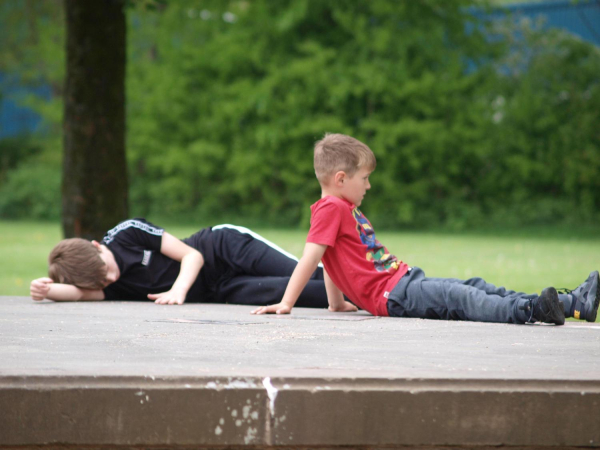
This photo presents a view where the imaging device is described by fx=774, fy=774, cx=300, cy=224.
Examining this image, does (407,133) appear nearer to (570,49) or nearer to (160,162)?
(570,49)

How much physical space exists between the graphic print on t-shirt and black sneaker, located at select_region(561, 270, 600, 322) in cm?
92

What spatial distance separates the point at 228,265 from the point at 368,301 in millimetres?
1306

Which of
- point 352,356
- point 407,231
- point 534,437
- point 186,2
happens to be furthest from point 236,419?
point 407,231

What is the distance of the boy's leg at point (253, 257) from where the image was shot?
502cm

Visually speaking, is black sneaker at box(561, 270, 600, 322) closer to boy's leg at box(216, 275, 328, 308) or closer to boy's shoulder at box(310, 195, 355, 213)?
boy's shoulder at box(310, 195, 355, 213)

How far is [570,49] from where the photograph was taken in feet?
57.8

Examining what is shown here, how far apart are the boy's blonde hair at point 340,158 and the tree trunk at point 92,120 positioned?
416 cm

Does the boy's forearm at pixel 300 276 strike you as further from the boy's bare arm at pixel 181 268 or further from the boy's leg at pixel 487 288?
the boy's bare arm at pixel 181 268

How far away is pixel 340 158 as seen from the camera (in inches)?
161

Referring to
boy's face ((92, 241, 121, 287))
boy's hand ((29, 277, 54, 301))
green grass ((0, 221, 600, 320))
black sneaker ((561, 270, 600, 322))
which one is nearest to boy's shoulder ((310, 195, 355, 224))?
black sneaker ((561, 270, 600, 322))

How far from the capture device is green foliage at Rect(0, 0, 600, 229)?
56.3 ft

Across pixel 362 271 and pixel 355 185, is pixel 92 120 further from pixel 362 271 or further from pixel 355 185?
pixel 362 271

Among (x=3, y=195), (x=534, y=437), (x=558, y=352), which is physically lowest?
(x=534, y=437)

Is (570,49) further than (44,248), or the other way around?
(570,49)
